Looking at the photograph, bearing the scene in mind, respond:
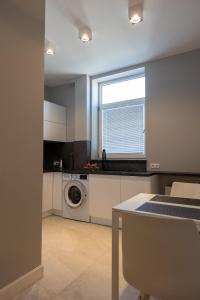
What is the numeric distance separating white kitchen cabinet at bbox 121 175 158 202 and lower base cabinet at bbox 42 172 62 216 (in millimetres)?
1281

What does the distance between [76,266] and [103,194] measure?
1290 millimetres

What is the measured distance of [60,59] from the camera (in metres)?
3.35

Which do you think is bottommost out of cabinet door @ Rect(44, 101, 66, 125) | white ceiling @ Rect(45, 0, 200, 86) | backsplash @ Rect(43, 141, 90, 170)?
backsplash @ Rect(43, 141, 90, 170)

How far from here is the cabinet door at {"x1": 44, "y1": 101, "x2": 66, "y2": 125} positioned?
12.6ft

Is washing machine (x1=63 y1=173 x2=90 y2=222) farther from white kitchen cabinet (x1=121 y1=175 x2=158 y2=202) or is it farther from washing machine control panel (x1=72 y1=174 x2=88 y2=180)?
white kitchen cabinet (x1=121 y1=175 x2=158 y2=202)

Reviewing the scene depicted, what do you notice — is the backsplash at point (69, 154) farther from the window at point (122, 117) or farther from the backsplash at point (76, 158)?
the window at point (122, 117)

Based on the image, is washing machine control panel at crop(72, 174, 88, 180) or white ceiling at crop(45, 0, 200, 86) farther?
washing machine control panel at crop(72, 174, 88, 180)

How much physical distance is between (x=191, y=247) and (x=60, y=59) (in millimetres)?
3316

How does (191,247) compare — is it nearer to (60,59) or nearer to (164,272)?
(164,272)

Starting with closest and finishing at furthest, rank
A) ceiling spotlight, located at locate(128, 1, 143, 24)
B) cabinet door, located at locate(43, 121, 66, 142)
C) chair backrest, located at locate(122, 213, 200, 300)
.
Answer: chair backrest, located at locate(122, 213, 200, 300)
ceiling spotlight, located at locate(128, 1, 143, 24)
cabinet door, located at locate(43, 121, 66, 142)

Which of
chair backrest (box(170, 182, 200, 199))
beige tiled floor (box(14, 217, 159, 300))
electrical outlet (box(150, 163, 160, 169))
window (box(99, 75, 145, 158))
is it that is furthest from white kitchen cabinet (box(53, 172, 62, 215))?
chair backrest (box(170, 182, 200, 199))

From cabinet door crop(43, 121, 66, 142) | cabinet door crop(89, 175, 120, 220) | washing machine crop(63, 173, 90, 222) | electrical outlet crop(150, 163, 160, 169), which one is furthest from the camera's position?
cabinet door crop(43, 121, 66, 142)

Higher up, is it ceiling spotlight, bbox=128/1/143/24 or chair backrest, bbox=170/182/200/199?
ceiling spotlight, bbox=128/1/143/24

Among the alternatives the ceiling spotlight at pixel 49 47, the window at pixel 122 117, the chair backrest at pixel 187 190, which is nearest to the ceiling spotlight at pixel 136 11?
the ceiling spotlight at pixel 49 47
